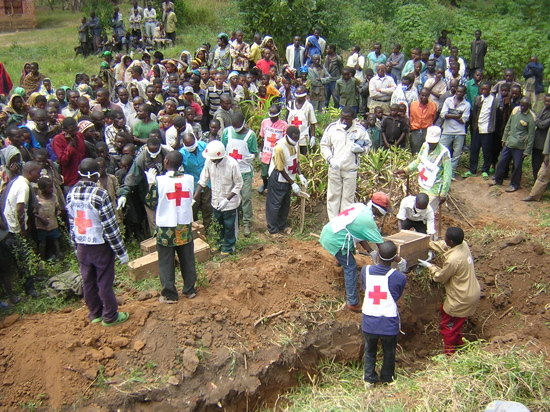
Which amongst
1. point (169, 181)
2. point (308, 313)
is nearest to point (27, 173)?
point (169, 181)

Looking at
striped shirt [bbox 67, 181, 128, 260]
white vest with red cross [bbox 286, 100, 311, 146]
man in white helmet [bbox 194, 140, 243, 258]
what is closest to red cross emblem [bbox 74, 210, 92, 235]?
striped shirt [bbox 67, 181, 128, 260]

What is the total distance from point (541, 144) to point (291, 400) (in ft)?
22.9

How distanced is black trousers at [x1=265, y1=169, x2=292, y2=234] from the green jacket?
4607 millimetres

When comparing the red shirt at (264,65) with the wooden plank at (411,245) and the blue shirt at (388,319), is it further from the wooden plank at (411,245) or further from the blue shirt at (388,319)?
the blue shirt at (388,319)

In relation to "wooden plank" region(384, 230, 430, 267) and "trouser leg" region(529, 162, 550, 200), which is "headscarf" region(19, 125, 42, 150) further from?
"trouser leg" region(529, 162, 550, 200)

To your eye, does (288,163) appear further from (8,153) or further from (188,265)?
(8,153)

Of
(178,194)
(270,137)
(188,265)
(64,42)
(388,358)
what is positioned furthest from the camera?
(64,42)

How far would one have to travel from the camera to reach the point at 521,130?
33.9 feet

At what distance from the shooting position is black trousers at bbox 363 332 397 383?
594cm

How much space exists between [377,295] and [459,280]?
1418 millimetres

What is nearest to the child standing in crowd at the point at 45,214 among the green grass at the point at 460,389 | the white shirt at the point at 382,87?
the green grass at the point at 460,389

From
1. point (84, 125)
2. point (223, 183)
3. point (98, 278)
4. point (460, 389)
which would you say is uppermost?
point (84, 125)

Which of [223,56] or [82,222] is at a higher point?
[223,56]

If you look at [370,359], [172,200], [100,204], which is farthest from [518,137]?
[100,204]
